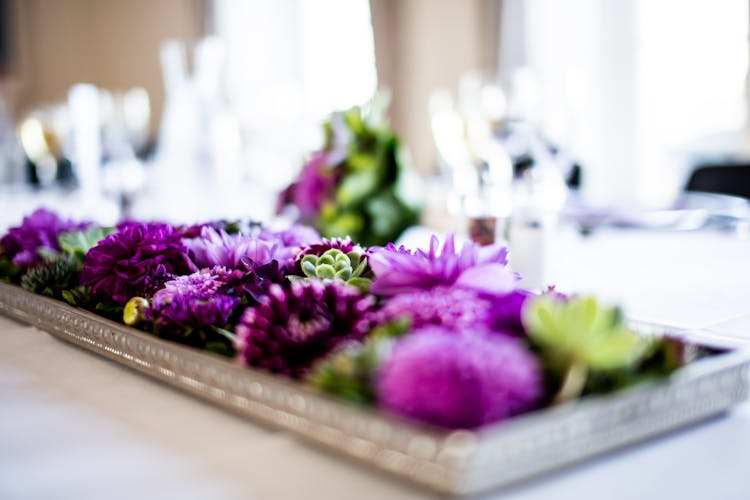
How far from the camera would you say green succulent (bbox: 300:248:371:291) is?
0.66 meters

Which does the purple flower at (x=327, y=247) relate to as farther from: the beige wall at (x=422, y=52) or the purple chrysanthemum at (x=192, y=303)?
the beige wall at (x=422, y=52)

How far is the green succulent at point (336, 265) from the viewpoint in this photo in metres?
0.66

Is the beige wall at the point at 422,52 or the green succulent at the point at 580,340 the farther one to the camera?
the beige wall at the point at 422,52

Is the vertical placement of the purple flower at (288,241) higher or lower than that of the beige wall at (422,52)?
lower

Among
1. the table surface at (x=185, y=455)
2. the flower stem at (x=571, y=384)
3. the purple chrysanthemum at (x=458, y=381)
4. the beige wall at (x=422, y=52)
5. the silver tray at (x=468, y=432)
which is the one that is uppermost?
the beige wall at (x=422, y=52)

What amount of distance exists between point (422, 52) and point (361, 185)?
446 cm

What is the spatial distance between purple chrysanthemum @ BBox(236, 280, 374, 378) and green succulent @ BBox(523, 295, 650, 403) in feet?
0.37

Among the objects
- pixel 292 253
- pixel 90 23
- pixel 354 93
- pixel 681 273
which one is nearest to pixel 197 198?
pixel 681 273

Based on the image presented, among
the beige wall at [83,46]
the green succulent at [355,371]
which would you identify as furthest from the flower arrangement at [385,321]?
the beige wall at [83,46]

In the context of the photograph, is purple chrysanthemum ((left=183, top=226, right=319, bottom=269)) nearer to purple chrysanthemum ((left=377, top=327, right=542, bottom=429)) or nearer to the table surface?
the table surface

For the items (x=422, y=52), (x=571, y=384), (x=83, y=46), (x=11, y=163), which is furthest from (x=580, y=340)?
(x=83, y=46)

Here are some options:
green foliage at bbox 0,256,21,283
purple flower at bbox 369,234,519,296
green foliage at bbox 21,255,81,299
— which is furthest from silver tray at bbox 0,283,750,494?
green foliage at bbox 0,256,21,283

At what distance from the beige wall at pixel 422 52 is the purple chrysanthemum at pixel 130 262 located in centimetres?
450

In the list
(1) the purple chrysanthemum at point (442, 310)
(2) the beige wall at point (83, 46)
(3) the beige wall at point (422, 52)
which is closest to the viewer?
(1) the purple chrysanthemum at point (442, 310)
